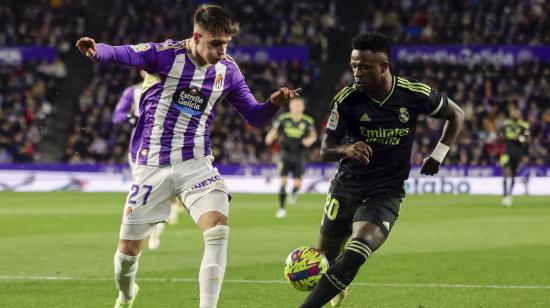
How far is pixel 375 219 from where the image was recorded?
7402 mm

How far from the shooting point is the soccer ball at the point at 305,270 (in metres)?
7.46

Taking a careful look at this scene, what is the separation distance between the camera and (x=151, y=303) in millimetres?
8828

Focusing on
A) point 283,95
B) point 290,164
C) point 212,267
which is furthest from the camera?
point 290,164

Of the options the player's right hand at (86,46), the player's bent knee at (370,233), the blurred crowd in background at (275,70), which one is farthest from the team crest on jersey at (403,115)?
the blurred crowd in background at (275,70)

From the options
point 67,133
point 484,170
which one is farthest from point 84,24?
point 484,170

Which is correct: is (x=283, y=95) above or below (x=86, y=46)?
below

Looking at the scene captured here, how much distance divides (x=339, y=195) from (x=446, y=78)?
27866 millimetres

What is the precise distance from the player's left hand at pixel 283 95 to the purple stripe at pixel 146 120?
0.83 m

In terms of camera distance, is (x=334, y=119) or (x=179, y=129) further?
(x=334, y=119)

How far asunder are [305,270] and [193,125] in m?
1.36

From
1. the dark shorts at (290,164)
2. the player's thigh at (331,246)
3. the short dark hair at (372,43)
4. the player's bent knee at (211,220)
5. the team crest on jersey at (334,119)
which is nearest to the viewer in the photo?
the player's bent knee at (211,220)

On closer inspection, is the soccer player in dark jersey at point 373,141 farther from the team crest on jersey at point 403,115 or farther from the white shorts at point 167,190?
the white shorts at point 167,190

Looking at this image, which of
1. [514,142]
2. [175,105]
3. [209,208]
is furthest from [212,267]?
[514,142]

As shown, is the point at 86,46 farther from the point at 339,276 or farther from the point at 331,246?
the point at 331,246
